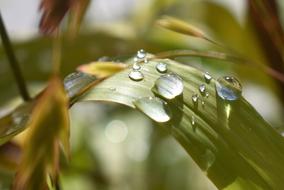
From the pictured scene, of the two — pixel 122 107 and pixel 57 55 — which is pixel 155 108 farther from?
pixel 122 107

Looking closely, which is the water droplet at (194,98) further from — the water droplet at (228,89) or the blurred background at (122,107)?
the blurred background at (122,107)

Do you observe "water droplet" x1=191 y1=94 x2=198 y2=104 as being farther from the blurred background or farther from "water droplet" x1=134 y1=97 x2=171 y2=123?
the blurred background

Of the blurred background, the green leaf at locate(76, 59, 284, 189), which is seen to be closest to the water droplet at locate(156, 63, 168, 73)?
the green leaf at locate(76, 59, 284, 189)

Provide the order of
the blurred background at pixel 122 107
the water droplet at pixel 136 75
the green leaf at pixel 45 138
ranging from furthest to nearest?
the blurred background at pixel 122 107, the water droplet at pixel 136 75, the green leaf at pixel 45 138

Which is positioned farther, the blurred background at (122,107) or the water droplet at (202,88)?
the blurred background at (122,107)

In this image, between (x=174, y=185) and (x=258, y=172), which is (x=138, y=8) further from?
(x=258, y=172)

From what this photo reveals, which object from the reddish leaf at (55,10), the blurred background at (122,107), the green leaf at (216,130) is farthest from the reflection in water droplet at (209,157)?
the blurred background at (122,107)

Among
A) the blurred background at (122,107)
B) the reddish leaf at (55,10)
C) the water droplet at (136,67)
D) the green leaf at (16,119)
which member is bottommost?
the blurred background at (122,107)
